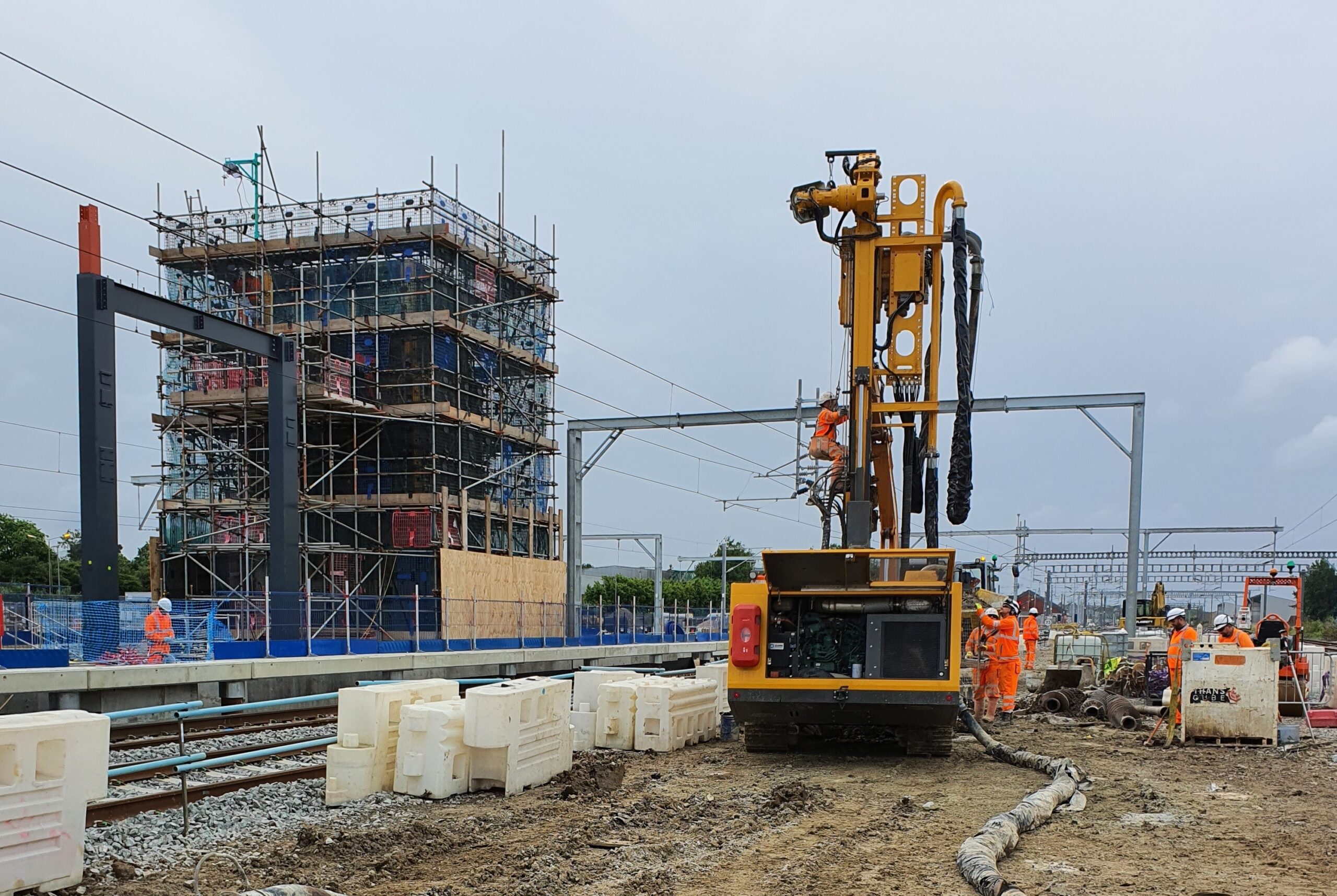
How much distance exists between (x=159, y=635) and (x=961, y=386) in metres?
12.4

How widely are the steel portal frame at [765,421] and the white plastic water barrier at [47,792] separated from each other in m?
21.4

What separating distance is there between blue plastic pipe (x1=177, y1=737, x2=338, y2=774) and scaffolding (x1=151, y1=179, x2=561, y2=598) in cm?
2084

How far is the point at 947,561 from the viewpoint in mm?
11195

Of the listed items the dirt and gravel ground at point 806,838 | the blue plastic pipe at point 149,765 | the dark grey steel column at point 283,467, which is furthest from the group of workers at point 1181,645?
the dark grey steel column at point 283,467

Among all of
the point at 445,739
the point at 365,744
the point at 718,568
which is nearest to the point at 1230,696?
the point at 445,739

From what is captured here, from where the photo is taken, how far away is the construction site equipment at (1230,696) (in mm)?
13781

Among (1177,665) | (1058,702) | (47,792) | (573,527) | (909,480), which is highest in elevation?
(909,480)

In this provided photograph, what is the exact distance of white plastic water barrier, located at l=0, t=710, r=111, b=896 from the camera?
6234 millimetres

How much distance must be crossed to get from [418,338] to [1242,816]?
27.3 metres

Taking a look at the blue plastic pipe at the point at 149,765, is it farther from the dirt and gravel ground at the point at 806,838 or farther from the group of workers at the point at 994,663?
the group of workers at the point at 994,663

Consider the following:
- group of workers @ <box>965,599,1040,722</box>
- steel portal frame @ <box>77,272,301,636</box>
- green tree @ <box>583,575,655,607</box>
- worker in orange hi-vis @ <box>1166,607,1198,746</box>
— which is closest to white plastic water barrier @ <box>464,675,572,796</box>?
group of workers @ <box>965,599,1040,722</box>

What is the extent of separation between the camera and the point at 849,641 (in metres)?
11.9

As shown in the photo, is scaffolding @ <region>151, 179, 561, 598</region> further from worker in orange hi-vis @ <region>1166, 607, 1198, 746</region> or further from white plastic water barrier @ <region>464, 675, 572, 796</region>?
white plastic water barrier @ <region>464, 675, 572, 796</region>

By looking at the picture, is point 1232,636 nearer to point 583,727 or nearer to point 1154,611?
point 583,727
